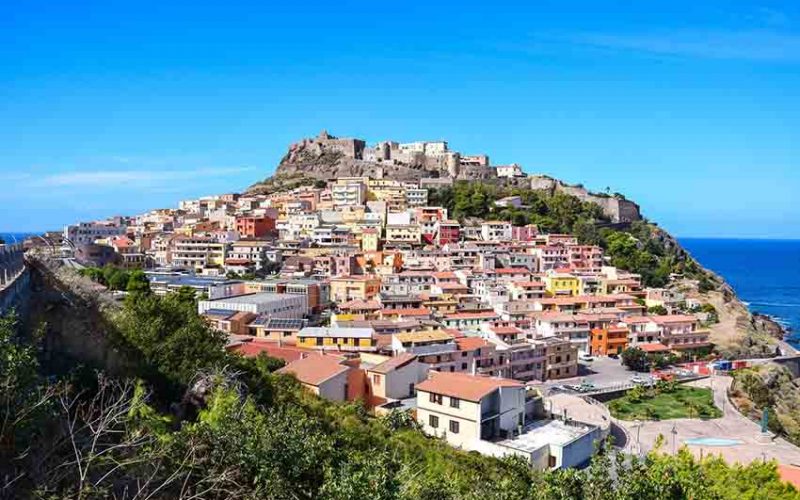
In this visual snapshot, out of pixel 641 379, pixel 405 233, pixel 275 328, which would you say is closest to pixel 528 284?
pixel 641 379

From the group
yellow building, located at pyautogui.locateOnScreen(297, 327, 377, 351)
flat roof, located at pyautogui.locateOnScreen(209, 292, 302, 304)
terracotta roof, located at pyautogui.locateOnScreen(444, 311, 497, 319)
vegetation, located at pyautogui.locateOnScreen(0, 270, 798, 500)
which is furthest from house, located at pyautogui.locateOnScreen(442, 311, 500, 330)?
vegetation, located at pyautogui.locateOnScreen(0, 270, 798, 500)

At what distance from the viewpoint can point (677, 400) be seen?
32812 mm

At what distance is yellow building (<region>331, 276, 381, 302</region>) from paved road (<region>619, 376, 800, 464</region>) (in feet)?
69.0

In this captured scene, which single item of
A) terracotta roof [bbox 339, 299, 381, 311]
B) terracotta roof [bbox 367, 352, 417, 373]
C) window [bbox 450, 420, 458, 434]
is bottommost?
window [bbox 450, 420, 458, 434]

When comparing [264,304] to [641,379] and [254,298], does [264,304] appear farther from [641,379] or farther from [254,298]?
[641,379]

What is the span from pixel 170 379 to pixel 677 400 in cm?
2680

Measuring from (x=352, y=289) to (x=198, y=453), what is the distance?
37.0 meters

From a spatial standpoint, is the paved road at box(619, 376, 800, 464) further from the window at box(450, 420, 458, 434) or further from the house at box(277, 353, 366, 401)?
the house at box(277, 353, 366, 401)

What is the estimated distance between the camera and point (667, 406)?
31.8m

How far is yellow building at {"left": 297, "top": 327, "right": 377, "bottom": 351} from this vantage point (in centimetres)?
3089

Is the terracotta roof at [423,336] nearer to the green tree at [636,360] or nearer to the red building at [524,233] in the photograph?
the green tree at [636,360]

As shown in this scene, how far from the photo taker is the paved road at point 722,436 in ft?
79.9

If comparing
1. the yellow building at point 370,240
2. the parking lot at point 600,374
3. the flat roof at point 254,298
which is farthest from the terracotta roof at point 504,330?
the yellow building at point 370,240

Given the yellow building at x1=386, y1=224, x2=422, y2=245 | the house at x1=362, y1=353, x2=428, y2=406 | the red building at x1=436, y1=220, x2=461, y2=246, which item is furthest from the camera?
the yellow building at x1=386, y1=224, x2=422, y2=245
